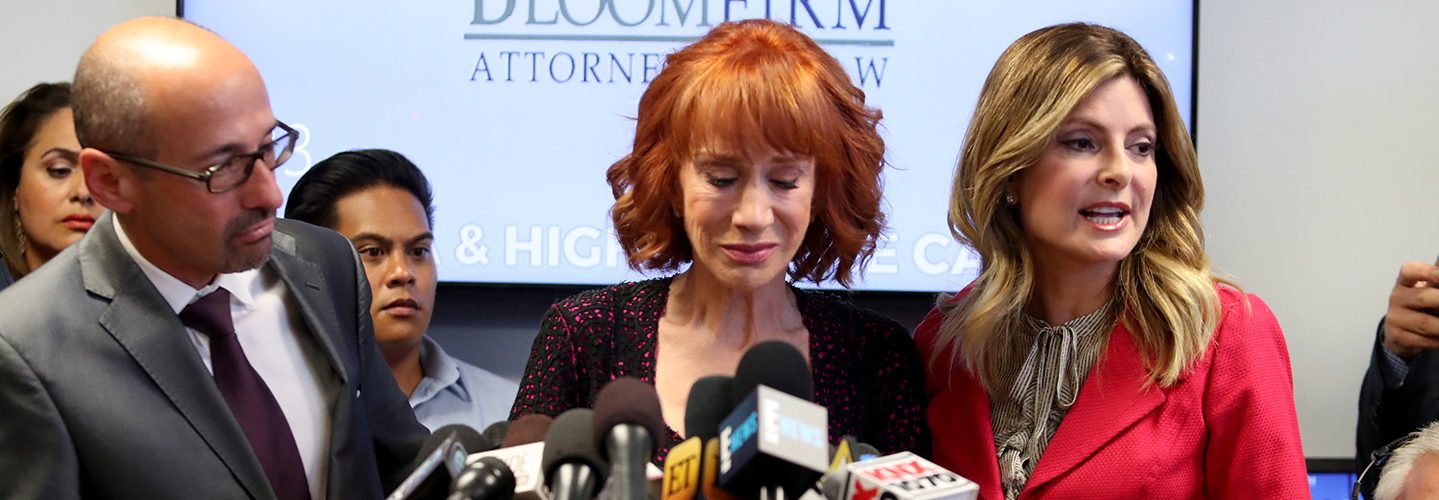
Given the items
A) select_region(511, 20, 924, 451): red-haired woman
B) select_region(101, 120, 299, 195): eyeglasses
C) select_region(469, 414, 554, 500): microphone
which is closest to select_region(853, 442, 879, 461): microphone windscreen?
select_region(469, 414, 554, 500): microphone

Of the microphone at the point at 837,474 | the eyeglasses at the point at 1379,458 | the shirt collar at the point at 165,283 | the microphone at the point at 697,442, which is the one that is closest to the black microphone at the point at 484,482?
the microphone at the point at 697,442

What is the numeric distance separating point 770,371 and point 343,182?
2208mm

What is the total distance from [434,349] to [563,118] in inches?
26.8

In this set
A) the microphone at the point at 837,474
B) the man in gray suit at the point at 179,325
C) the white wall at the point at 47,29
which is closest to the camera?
the microphone at the point at 837,474

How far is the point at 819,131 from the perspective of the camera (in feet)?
5.23

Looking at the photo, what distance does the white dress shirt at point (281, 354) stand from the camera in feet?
4.96

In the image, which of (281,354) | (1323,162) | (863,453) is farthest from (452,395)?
(1323,162)

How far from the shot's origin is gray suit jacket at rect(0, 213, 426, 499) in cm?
127

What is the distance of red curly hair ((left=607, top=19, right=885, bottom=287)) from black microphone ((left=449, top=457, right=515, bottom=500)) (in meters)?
0.61

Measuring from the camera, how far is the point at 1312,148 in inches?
137

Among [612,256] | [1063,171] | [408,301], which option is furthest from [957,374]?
[612,256]

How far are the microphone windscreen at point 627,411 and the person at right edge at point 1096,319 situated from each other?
78cm

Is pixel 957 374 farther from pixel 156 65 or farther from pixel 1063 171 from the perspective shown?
pixel 156 65

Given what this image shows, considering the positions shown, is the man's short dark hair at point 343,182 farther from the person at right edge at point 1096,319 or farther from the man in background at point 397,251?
the person at right edge at point 1096,319
